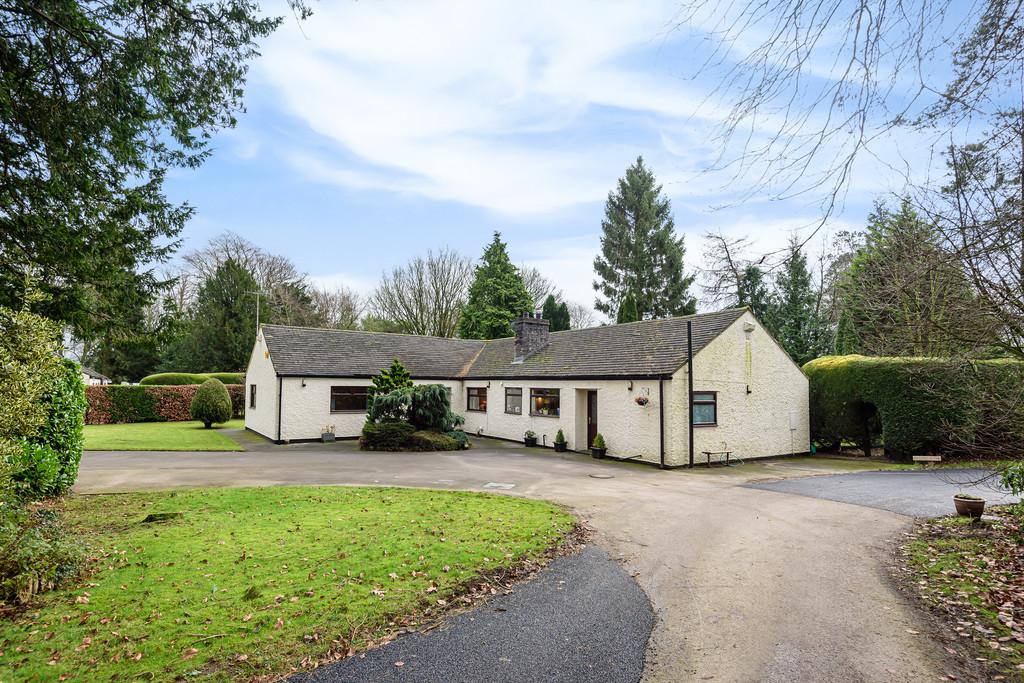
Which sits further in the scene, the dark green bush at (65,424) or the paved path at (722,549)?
the dark green bush at (65,424)

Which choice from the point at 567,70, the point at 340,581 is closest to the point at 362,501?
the point at 340,581

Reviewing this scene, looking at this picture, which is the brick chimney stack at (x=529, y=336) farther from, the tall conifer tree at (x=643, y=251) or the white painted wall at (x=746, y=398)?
the tall conifer tree at (x=643, y=251)

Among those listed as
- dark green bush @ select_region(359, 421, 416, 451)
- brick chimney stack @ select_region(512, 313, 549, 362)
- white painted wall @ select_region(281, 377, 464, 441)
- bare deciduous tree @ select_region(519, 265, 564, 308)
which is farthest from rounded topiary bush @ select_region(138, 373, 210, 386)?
bare deciduous tree @ select_region(519, 265, 564, 308)

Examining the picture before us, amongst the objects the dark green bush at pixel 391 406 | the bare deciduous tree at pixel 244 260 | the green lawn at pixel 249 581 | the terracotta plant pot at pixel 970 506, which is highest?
the bare deciduous tree at pixel 244 260

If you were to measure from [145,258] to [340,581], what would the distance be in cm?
733

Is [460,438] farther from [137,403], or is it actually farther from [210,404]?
[137,403]

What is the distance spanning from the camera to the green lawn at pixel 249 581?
14.2 feet

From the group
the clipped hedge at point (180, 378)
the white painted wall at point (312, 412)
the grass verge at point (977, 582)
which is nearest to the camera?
the grass verge at point (977, 582)

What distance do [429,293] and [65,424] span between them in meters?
31.4

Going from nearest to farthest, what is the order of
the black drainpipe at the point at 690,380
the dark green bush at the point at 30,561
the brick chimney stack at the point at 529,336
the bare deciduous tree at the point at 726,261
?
the bare deciduous tree at the point at 726,261
the dark green bush at the point at 30,561
the black drainpipe at the point at 690,380
the brick chimney stack at the point at 529,336

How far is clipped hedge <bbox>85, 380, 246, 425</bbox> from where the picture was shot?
91.5ft

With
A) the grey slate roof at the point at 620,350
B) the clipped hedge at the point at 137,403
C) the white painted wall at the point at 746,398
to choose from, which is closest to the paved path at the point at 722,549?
the white painted wall at the point at 746,398

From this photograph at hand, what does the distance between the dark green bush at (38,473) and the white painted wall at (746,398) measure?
597 inches

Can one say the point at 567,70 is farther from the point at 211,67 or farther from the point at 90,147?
the point at 90,147
